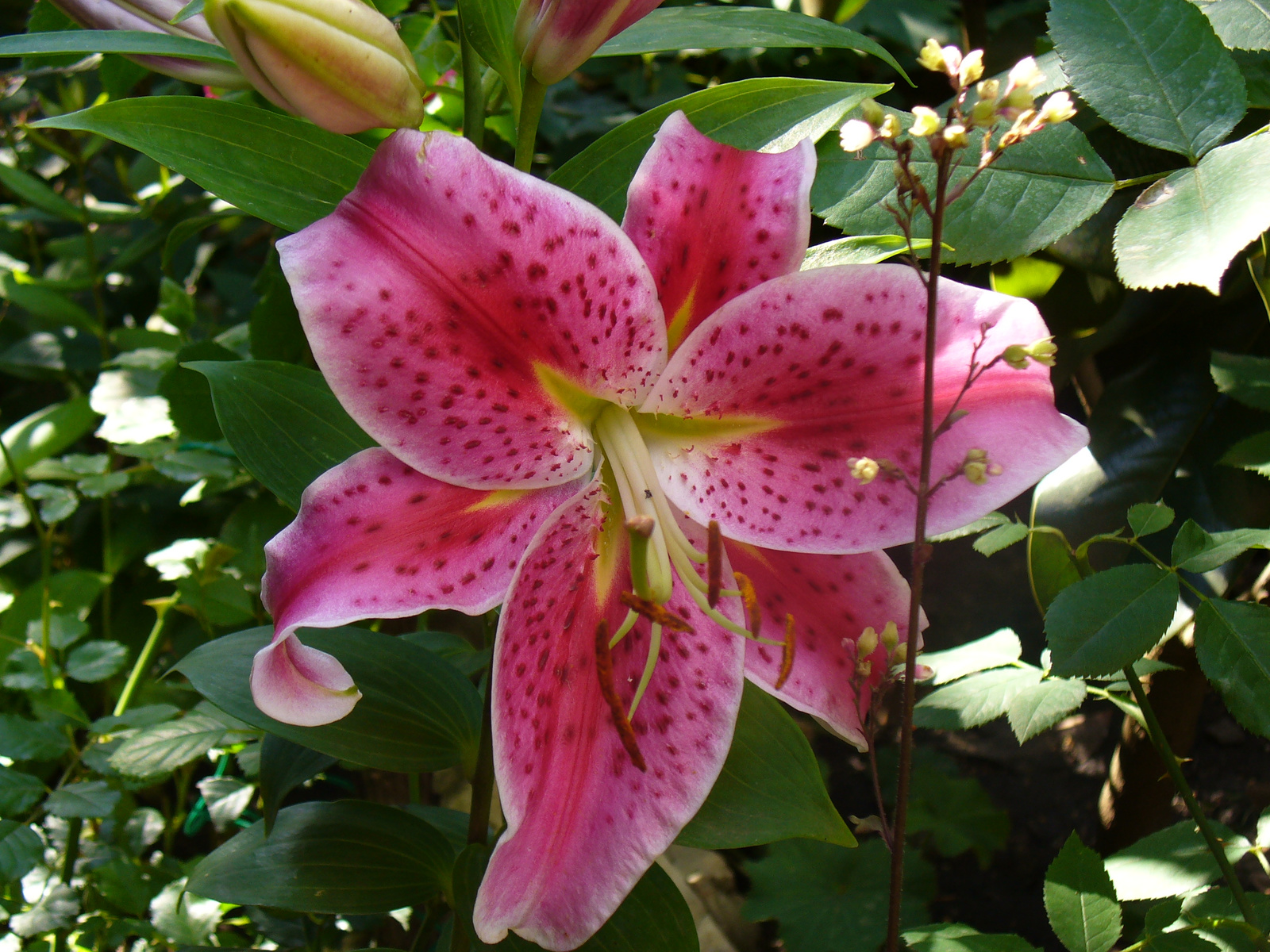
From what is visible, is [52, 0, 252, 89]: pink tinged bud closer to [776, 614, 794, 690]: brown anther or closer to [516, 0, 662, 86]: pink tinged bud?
[516, 0, 662, 86]: pink tinged bud

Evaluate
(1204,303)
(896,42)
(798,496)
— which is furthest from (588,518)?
(896,42)

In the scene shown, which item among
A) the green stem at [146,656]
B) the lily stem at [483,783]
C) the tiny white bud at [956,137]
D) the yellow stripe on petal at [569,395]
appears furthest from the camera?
the green stem at [146,656]

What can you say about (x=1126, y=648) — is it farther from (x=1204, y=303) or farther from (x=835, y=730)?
(x=1204, y=303)

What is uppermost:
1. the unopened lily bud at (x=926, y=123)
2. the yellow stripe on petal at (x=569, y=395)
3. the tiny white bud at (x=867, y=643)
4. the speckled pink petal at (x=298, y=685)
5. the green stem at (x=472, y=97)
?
the unopened lily bud at (x=926, y=123)

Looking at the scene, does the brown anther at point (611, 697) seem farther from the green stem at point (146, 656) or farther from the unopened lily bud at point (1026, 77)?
the green stem at point (146, 656)

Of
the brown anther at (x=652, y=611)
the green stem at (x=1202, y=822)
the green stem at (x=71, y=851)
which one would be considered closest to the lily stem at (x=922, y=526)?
the brown anther at (x=652, y=611)

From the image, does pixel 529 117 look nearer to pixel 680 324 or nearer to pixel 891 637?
pixel 680 324
